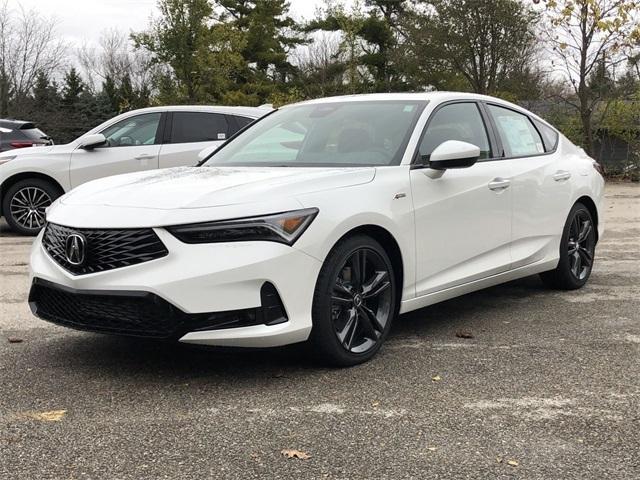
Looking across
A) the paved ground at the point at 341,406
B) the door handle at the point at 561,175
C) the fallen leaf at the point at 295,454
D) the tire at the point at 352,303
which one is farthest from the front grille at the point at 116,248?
the door handle at the point at 561,175

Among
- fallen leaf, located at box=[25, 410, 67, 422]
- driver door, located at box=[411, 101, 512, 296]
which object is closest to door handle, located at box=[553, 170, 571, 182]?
driver door, located at box=[411, 101, 512, 296]

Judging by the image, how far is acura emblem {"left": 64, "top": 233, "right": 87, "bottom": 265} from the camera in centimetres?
380

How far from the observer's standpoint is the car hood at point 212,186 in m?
3.85

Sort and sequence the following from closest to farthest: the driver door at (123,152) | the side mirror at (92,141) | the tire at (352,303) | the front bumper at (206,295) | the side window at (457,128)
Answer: the front bumper at (206,295) → the tire at (352,303) → the side window at (457,128) → the side mirror at (92,141) → the driver door at (123,152)

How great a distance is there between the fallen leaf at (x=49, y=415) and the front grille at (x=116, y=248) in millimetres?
698

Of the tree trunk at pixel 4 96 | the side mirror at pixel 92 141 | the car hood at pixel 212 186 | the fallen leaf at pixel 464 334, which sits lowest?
the fallen leaf at pixel 464 334

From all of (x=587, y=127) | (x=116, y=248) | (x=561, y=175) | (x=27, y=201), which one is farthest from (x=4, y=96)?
(x=116, y=248)

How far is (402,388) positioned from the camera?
388 centimetres

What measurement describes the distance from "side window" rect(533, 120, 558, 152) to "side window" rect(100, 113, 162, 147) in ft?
19.0

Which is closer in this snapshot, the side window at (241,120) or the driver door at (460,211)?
the driver door at (460,211)

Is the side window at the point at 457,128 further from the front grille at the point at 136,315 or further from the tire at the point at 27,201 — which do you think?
the tire at the point at 27,201

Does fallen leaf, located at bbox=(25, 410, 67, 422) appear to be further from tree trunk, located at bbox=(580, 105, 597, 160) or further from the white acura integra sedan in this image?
tree trunk, located at bbox=(580, 105, 597, 160)

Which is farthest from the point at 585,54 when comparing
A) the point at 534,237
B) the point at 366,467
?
the point at 366,467

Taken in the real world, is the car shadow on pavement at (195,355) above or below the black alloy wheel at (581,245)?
below
